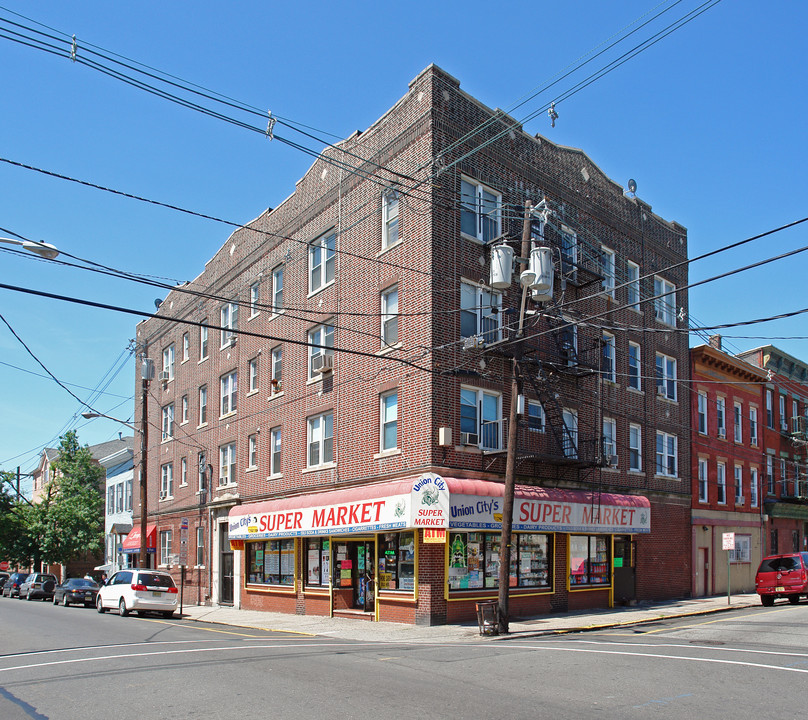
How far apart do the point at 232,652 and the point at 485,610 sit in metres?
6.30

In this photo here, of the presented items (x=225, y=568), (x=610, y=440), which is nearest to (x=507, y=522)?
(x=610, y=440)

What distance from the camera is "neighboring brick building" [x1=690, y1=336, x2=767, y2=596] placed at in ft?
107

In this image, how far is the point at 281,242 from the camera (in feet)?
98.4

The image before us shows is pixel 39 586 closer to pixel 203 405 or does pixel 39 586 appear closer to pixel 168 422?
pixel 168 422

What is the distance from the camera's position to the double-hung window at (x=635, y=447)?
28.5m

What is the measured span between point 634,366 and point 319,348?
11.9m

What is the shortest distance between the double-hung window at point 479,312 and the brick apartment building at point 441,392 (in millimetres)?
78

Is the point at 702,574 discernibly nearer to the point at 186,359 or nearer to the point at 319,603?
the point at 319,603

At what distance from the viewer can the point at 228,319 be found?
34156 millimetres

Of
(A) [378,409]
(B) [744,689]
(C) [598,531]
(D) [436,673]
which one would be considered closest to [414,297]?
(A) [378,409]

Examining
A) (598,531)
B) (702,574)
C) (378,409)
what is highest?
Result: (378,409)

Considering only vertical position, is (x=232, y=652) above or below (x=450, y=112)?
below

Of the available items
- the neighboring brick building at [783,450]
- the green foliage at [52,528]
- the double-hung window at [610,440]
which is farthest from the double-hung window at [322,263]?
the green foliage at [52,528]

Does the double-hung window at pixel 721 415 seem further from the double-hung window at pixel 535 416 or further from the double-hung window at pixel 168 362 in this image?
the double-hung window at pixel 168 362
